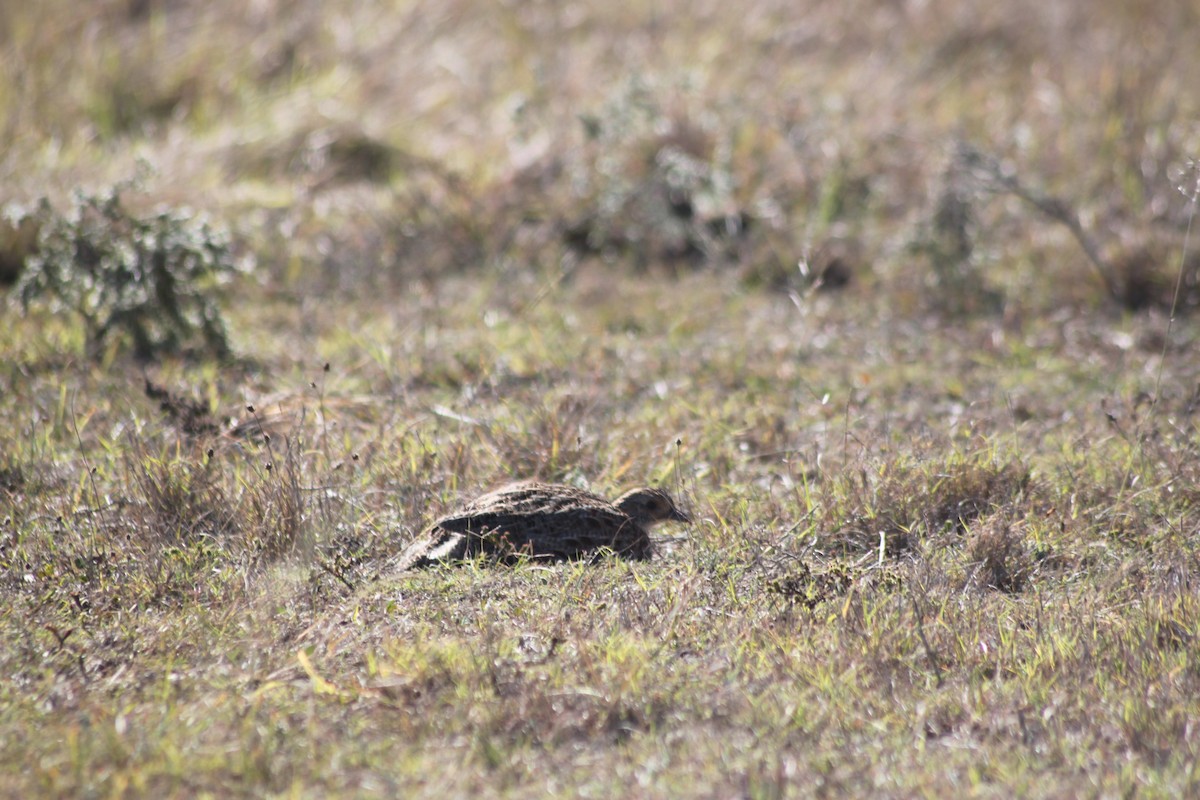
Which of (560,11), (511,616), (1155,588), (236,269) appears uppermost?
(560,11)

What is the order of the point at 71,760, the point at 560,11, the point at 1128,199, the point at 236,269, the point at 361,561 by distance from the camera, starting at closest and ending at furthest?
the point at 71,760
the point at 361,561
the point at 236,269
the point at 1128,199
the point at 560,11

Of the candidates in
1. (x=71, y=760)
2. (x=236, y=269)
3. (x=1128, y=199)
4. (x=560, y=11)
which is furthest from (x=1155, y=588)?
(x=560, y=11)

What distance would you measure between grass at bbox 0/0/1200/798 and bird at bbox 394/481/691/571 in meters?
0.12

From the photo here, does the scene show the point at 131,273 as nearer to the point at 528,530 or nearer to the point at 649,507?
the point at 528,530

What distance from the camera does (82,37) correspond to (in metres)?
9.62

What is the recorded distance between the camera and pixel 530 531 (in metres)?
4.17

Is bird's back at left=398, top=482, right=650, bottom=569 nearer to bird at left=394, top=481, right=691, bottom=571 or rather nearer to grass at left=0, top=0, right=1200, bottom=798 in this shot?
bird at left=394, top=481, right=691, bottom=571

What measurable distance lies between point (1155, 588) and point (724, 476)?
5.37ft

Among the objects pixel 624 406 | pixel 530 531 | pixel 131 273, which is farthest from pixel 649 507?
pixel 131 273

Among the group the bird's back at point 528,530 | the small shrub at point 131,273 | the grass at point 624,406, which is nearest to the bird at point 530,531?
the bird's back at point 528,530

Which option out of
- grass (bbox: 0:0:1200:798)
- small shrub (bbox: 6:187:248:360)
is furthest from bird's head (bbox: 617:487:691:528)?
small shrub (bbox: 6:187:248:360)

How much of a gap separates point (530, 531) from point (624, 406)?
1630 mm

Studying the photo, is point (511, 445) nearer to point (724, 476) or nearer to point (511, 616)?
point (724, 476)

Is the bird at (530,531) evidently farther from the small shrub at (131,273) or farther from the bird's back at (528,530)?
the small shrub at (131,273)
